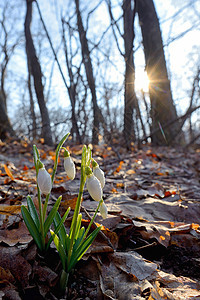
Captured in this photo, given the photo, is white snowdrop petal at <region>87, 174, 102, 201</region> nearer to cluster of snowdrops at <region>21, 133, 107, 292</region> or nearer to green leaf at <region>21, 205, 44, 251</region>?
cluster of snowdrops at <region>21, 133, 107, 292</region>

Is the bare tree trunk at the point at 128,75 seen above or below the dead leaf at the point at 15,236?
above

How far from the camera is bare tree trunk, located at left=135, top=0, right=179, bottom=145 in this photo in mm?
7623

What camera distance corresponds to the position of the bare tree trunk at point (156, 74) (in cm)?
762

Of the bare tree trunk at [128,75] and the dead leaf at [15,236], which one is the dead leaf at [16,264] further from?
the bare tree trunk at [128,75]

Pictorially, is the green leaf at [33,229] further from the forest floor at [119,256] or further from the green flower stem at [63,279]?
the green flower stem at [63,279]

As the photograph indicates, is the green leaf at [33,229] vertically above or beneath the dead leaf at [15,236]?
above

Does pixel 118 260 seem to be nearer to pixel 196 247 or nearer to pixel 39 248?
pixel 39 248

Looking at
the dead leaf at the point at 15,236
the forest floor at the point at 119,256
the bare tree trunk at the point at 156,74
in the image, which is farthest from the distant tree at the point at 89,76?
the dead leaf at the point at 15,236

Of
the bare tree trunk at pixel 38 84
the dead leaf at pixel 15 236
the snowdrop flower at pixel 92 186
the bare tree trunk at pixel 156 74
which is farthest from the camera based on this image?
the bare tree trunk at pixel 156 74

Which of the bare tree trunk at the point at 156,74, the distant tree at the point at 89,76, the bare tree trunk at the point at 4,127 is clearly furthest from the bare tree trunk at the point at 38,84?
the bare tree trunk at the point at 156,74

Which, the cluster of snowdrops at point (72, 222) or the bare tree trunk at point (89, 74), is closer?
the cluster of snowdrops at point (72, 222)

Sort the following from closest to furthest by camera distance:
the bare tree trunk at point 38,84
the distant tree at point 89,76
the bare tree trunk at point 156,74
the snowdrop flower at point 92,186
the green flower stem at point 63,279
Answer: the snowdrop flower at point 92,186
the green flower stem at point 63,279
the distant tree at point 89,76
the bare tree trunk at point 38,84
the bare tree trunk at point 156,74

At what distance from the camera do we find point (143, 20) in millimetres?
7941

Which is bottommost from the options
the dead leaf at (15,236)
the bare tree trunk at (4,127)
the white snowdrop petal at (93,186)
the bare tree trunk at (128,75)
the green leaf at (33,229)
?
the dead leaf at (15,236)
